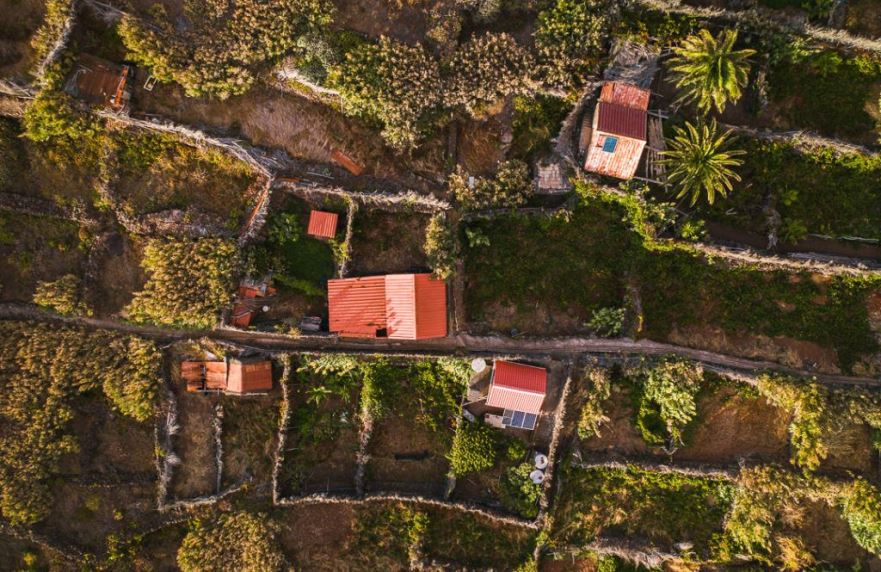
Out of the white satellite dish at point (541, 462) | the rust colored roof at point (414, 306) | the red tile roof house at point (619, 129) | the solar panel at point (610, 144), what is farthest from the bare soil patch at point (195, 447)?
the solar panel at point (610, 144)

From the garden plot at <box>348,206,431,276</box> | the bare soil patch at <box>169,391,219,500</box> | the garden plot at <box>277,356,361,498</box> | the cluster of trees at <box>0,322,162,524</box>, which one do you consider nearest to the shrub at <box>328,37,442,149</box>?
the garden plot at <box>348,206,431,276</box>

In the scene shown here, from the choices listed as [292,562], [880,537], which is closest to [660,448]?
[880,537]

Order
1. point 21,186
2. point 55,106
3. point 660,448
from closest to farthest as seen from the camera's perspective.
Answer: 1. point 55,106
2. point 21,186
3. point 660,448

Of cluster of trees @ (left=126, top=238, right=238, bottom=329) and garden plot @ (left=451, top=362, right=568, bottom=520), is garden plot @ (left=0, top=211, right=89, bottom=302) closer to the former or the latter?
cluster of trees @ (left=126, top=238, right=238, bottom=329)

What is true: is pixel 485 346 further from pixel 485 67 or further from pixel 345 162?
pixel 485 67

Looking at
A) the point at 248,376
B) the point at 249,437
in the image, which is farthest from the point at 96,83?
the point at 249,437

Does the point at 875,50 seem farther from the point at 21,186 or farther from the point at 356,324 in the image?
the point at 21,186

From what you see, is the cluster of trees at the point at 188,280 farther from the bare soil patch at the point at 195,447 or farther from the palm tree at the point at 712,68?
the palm tree at the point at 712,68
